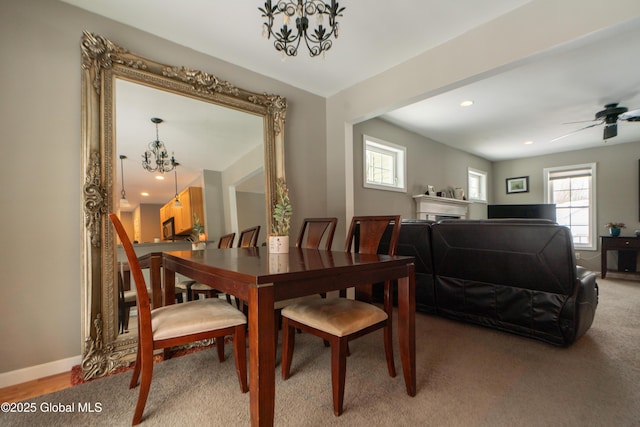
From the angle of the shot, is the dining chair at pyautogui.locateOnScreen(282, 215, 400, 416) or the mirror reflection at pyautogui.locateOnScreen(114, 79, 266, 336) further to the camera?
the mirror reflection at pyautogui.locateOnScreen(114, 79, 266, 336)

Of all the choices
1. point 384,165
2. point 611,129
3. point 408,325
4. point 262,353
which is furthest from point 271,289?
point 611,129

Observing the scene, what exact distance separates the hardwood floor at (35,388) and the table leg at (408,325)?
6.56ft

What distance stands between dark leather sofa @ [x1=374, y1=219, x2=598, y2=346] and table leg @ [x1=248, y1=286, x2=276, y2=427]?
81.1 inches

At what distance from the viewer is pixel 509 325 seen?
2289mm

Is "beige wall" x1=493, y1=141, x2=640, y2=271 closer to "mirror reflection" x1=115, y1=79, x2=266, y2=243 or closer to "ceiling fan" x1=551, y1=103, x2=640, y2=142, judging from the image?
"ceiling fan" x1=551, y1=103, x2=640, y2=142

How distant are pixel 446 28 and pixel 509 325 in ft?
8.10

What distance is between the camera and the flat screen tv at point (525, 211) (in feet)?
20.0

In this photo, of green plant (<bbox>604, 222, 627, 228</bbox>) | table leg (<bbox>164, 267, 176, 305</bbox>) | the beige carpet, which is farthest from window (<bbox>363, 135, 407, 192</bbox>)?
green plant (<bbox>604, 222, 627, 228</bbox>)

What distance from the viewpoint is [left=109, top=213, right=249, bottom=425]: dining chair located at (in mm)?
1297

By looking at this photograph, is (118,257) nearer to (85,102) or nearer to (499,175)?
(85,102)

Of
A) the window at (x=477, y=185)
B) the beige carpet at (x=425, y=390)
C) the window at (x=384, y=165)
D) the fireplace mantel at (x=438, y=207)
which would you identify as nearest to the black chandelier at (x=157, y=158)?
the beige carpet at (x=425, y=390)

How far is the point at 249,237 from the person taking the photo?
2.76 metres

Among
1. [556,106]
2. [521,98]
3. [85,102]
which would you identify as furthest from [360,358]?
[556,106]

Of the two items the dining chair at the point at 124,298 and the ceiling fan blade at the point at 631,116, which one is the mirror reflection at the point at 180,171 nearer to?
the dining chair at the point at 124,298
